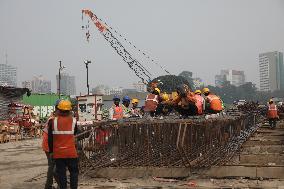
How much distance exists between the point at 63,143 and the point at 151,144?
9.39ft

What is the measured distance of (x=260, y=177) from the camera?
8.37 m

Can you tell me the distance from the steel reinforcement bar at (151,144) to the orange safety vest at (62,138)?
1.75 metres

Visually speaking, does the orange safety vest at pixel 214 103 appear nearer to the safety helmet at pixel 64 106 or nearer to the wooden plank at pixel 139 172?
the wooden plank at pixel 139 172

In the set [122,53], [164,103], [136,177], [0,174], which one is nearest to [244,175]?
[136,177]

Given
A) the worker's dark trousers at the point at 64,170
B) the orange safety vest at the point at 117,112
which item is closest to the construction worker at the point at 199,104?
the orange safety vest at the point at 117,112

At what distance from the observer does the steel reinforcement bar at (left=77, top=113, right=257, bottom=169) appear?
9141 millimetres

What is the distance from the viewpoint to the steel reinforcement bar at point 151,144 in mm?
9141

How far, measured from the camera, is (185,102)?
454 inches

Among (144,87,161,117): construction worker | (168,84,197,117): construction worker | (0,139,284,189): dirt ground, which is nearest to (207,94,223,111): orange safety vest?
(168,84,197,117): construction worker

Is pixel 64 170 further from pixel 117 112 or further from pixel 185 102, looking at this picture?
pixel 117 112

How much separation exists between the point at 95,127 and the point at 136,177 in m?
1.54

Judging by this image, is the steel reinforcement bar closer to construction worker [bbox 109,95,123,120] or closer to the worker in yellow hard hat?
the worker in yellow hard hat

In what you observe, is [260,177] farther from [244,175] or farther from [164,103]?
[164,103]

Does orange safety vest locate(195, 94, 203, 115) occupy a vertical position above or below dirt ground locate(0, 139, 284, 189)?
above
